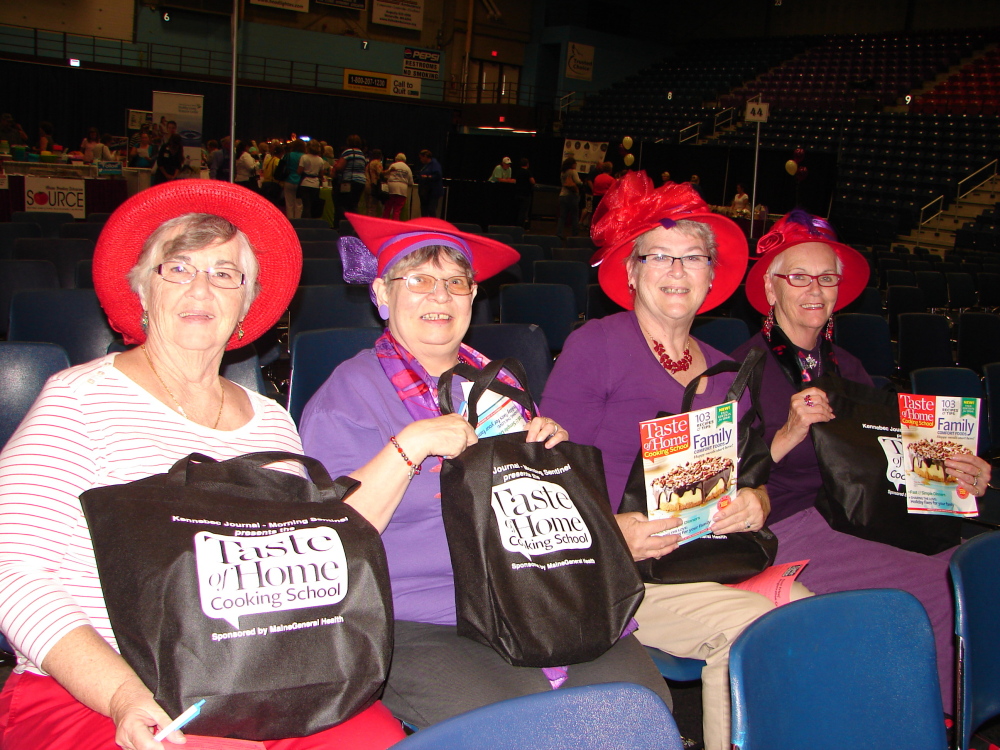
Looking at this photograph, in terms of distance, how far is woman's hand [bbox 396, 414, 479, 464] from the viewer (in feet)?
4.84

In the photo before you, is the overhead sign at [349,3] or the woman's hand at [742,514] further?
the overhead sign at [349,3]

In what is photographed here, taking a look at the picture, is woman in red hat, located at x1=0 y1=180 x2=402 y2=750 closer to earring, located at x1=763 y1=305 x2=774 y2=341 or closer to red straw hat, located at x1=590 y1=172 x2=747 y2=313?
red straw hat, located at x1=590 y1=172 x2=747 y2=313

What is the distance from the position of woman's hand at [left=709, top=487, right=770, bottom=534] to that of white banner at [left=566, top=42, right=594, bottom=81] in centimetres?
2164

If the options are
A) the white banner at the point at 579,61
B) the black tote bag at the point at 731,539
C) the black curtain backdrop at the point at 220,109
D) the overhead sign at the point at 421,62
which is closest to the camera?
the black tote bag at the point at 731,539

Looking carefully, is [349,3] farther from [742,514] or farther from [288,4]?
[742,514]

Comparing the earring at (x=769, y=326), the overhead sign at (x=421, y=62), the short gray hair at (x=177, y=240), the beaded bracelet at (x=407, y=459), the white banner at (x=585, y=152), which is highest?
the overhead sign at (x=421, y=62)

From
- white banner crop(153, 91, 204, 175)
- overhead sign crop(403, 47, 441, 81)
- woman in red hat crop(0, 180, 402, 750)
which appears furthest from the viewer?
overhead sign crop(403, 47, 441, 81)

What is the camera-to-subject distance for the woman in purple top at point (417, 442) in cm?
148

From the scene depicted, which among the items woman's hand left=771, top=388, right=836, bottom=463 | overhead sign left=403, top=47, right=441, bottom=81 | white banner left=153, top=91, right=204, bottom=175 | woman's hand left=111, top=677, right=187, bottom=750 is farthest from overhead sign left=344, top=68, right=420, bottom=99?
woman's hand left=111, top=677, right=187, bottom=750

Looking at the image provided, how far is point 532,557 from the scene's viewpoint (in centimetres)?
142

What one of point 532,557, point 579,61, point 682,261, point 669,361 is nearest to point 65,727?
point 532,557

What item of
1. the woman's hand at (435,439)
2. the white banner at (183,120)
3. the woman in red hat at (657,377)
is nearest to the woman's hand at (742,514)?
the woman in red hat at (657,377)

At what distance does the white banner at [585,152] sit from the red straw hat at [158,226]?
1520 centimetres

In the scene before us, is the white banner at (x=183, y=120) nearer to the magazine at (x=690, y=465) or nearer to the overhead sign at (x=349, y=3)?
the overhead sign at (x=349, y=3)
